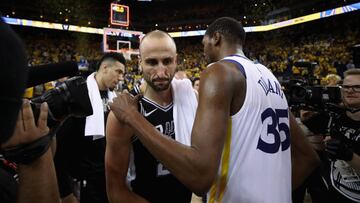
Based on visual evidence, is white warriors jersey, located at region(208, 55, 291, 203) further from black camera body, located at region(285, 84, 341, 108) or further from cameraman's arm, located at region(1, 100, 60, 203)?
cameraman's arm, located at region(1, 100, 60, 203)

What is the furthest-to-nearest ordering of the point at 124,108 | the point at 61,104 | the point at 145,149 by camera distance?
the point at 145,149 < the point at 124,108 < the point at 61,104

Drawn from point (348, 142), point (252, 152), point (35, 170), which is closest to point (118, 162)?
point (35, 170)

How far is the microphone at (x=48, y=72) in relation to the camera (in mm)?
919

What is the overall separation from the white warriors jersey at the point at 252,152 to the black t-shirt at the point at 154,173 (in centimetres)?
44

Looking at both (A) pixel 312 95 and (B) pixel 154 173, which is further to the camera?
(A) pixel 312 95

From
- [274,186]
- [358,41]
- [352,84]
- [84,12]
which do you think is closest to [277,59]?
[358,41]

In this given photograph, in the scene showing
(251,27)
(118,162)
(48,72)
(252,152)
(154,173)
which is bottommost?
(154,173)

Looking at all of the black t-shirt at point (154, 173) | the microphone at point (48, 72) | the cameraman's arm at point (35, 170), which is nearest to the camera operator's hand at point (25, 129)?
the cameraman's arm at point (35, 170)

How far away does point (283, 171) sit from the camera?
1569mm

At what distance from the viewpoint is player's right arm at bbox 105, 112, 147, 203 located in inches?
66.8

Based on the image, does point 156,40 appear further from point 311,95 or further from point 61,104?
point 311,95

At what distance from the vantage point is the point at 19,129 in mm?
968

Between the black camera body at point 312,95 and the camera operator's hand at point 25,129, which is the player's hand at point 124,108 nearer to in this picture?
the camera operator's hand at point 25,129

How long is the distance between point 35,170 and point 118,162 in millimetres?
638
